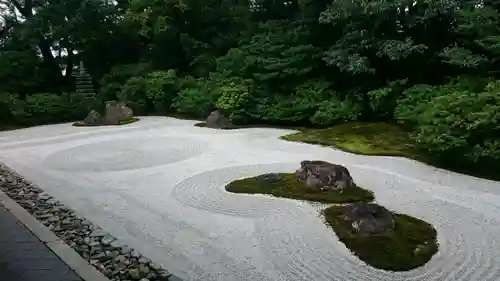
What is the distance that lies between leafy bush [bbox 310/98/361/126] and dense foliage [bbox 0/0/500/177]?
0.03m

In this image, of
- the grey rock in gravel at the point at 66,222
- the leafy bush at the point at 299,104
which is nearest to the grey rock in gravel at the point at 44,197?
the grey rock in gravel at the point at 66,222

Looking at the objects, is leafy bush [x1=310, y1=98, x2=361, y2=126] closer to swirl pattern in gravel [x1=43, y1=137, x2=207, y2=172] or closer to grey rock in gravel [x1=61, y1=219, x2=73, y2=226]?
swirl pattern in gravel [x1=43, y1=137, x2=207, y2=172]

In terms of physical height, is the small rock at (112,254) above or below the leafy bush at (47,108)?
above

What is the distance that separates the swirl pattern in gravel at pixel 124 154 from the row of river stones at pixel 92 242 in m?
1.75

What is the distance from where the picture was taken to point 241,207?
478 cm

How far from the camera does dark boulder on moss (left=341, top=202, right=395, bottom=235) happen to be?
12.4 ft

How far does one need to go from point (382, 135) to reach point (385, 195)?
3468 millimetres

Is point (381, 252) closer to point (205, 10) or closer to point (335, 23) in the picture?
point (335, 23)

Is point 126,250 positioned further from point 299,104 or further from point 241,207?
point 299,104

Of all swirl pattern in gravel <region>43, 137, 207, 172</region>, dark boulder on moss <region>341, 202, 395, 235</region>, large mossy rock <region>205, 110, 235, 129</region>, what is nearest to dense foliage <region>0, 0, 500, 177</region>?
large mossy rock <region>205, 110, 235, 129</region>

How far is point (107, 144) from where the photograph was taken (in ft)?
Answer: 31.1

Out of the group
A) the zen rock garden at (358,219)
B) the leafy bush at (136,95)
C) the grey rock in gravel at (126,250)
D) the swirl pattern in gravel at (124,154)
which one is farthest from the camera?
the leafy bush at (136,95)

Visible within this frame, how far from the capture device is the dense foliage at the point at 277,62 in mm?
8078

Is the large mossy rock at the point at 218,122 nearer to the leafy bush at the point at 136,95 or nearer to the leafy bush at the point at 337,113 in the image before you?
the leafy bush at the point at 337,113
